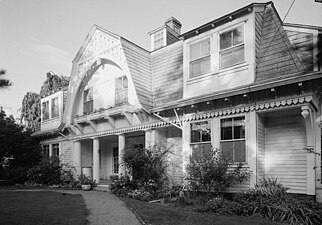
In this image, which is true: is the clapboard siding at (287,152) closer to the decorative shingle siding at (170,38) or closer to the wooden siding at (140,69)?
the wooden siding at (140,69)

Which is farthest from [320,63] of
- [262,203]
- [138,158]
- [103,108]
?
[103,108]

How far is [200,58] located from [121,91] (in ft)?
17.1

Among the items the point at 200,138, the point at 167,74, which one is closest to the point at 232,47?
the point at 200,138

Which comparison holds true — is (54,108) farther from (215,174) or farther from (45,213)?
(215,174)

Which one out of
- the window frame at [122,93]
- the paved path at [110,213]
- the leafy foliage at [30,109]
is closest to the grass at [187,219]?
the paved path at [110,213]

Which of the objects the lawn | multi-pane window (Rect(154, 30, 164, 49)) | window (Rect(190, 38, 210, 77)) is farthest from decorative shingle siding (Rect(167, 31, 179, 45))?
the lawn

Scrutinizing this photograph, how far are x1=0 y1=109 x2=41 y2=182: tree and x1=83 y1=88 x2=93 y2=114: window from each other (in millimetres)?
6355

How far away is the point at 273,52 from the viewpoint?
10000 mm

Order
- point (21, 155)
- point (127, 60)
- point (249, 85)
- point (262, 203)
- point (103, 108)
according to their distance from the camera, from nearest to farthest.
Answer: point (262, 203) → point (249, 85) → point (127, 60) → point (103, 108) → point (21, 155)

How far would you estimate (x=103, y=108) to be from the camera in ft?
51.2

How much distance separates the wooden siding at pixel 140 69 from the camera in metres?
13.5

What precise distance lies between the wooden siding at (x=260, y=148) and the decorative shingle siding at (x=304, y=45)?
237 cm

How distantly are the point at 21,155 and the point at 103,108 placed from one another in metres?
8.85

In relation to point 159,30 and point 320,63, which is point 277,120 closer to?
point 320,63
